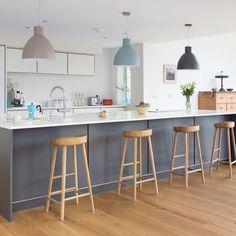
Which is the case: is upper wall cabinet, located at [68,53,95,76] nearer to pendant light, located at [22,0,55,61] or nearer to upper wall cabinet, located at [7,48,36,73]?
upper wall cabinet, located at [7,48,36,73]

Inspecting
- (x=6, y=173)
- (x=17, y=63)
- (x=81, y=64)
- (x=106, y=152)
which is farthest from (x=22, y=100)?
(x=6, y=173)

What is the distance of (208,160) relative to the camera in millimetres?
5715

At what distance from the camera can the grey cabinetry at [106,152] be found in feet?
13.7

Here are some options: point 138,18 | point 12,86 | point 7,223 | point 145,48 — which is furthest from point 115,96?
point 7,223

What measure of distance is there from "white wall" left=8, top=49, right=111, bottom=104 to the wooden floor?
155 inches

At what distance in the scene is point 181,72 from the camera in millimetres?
8547

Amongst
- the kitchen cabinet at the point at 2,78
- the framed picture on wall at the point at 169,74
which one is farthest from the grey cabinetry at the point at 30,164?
the framed picture on wall at the point at 169,74

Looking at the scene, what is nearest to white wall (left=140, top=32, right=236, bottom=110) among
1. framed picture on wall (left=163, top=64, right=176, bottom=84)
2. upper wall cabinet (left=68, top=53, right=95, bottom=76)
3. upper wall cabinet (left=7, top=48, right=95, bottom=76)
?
framed picture on wall (left=163, top=64, right=176, bottom=84)

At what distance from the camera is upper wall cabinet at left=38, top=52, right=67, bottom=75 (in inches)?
279

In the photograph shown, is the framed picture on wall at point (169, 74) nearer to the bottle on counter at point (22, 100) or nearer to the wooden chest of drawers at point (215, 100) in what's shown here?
the wooden chest of drawers at point (215, 100)

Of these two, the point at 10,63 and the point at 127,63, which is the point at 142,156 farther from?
the point at 10,63

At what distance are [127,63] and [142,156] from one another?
1393 mm

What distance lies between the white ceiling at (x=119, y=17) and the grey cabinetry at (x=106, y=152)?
1.65 m

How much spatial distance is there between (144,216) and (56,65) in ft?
15.3
